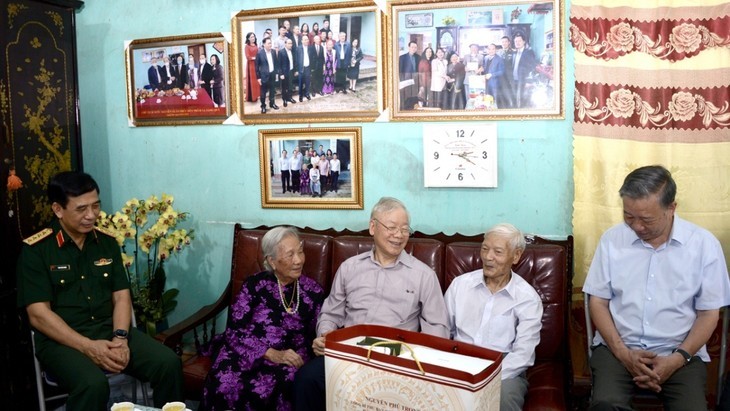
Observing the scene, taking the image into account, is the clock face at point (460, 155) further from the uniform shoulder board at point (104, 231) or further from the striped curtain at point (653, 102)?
the uniform shoulder board at point (104, 231)

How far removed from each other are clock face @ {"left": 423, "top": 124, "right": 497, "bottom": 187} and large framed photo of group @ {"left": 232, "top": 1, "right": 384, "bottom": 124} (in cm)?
34

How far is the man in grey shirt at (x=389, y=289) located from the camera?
9.39ft

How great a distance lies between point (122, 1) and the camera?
3.88 m

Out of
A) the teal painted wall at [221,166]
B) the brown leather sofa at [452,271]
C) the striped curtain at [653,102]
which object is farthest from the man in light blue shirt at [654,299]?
the teal painted wall at [221,166]

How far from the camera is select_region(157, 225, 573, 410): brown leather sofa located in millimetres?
2775

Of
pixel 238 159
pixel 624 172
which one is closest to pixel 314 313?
pixel 238 159

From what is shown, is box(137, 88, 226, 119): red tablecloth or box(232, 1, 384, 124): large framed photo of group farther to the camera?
box(137, 88, 226, 119): red tablecloth

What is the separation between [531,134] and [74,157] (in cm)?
252

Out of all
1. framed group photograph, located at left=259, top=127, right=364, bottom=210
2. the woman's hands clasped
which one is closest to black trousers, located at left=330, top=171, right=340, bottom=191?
framed group photograph, located at left=259, top=127, right=364, bottom=210

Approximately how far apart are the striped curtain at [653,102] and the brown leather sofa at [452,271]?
34 centimetres

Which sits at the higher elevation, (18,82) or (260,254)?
(18,82)

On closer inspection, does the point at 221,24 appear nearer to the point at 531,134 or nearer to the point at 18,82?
the point at 18,82

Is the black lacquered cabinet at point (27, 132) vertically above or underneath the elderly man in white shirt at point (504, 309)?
above

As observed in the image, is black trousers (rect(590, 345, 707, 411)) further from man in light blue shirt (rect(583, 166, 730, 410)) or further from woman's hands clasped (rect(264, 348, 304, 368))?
woman's hands clasped (rect(264, 348, 304, 368))
